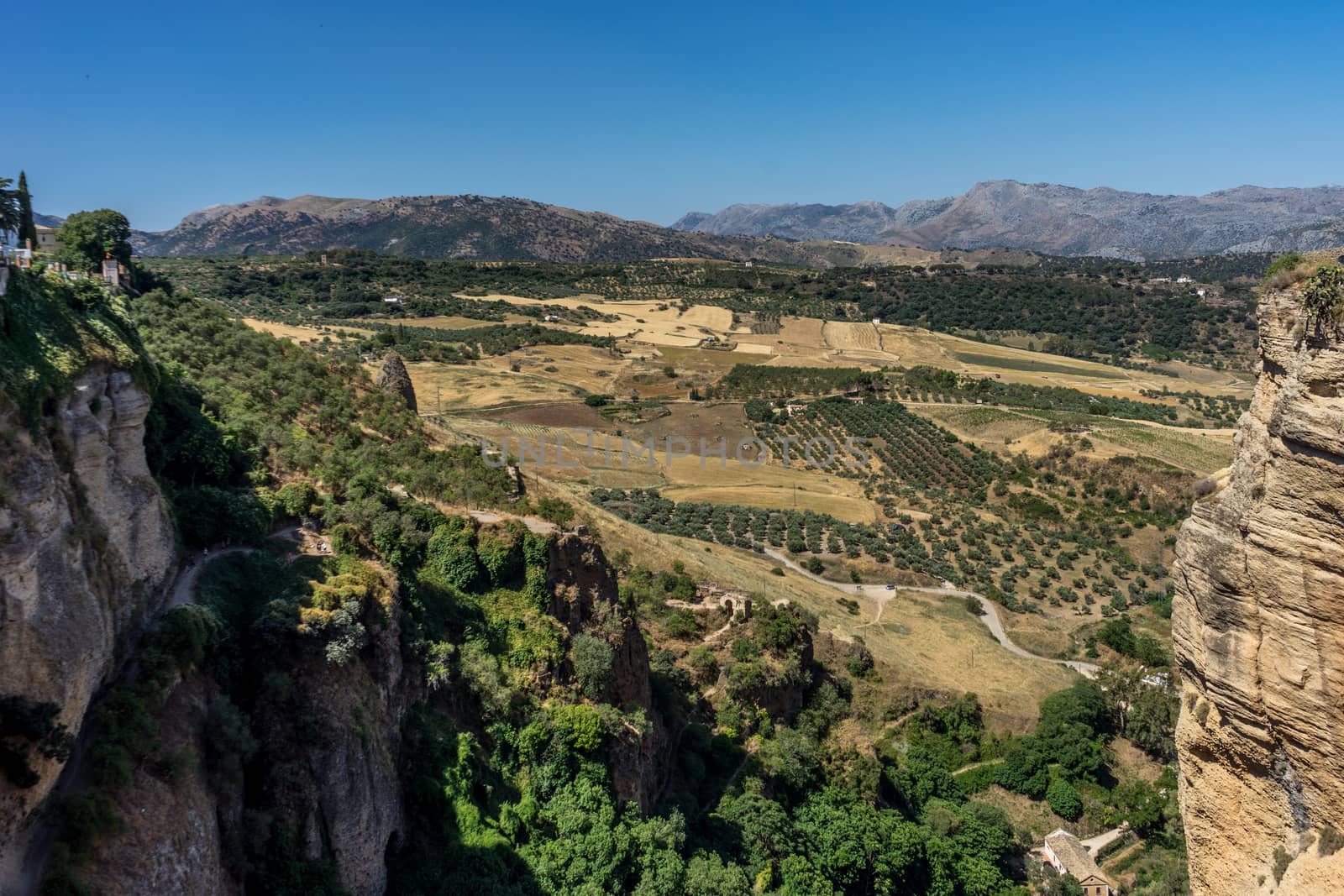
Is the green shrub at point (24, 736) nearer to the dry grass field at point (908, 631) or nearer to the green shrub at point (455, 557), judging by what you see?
the green shrub at point (455, 557)

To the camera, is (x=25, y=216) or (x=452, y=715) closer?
(x=452, y=715)

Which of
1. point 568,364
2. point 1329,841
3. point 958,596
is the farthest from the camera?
point 568,364

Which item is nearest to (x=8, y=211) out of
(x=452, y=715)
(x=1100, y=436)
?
(x=452, y=715)

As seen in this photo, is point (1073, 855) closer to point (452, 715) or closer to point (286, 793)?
point (452, 715)

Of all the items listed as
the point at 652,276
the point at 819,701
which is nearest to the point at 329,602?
the point at 819,701

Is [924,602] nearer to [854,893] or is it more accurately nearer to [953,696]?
[953,696]
